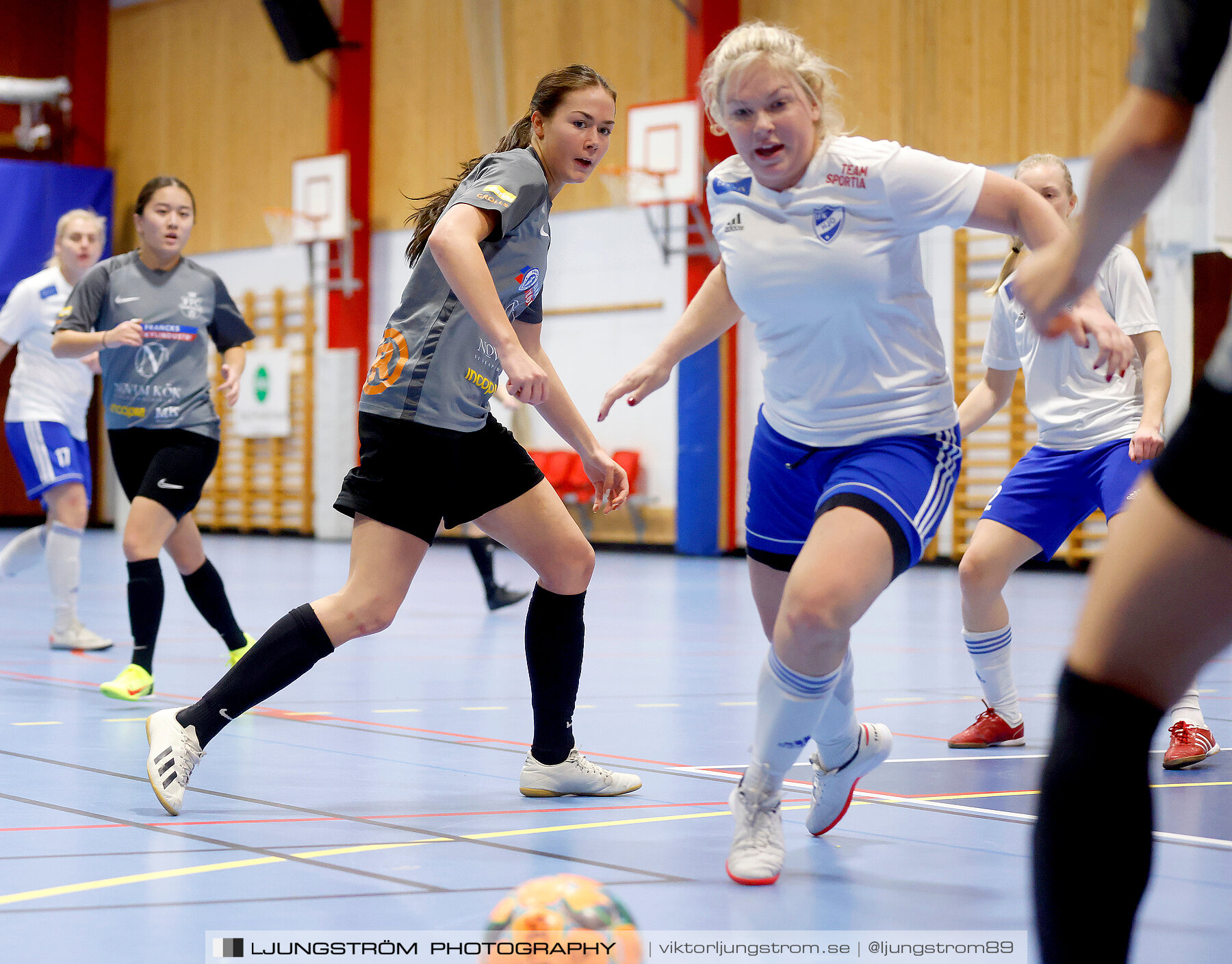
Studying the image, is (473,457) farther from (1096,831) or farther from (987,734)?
(1096,831)

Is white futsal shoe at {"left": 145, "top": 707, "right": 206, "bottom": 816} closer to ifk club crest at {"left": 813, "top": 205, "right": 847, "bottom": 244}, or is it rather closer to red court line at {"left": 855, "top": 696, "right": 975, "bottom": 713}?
ifk club crest at {"left": 813, "top": 205, "right": 847, "bottom": 244}

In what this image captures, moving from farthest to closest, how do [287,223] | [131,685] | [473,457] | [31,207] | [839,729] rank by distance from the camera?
[31,207] < [287,223] < [131,685] < [473,457] < [839,729]

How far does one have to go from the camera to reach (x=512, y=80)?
16.4m

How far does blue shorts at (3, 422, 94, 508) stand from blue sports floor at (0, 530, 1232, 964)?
765mm

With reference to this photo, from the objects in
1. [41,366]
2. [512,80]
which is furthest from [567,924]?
[512,80]

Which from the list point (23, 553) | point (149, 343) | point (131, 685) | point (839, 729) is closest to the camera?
point (839, 729)

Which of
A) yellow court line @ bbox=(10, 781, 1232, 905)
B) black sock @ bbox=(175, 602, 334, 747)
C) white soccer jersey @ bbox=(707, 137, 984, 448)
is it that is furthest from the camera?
black sock @ bbox=(175, 602, 334, 747)

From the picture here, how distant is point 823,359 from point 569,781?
48.6 inches

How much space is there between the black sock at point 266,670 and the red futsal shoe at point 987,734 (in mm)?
1933

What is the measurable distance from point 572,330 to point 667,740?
11969 mm

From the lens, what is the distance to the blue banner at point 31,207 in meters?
18.8

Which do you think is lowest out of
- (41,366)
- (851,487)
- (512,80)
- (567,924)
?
(567,924)

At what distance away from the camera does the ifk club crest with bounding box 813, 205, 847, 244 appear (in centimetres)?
272

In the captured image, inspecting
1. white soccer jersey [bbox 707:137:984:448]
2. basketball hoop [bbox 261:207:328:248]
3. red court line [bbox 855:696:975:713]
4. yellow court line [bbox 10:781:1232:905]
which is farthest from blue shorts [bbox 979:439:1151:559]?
basketball hoop [bbox 261:207:328:248]
